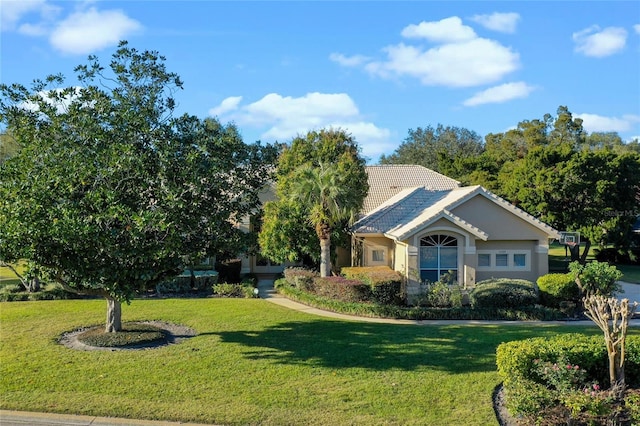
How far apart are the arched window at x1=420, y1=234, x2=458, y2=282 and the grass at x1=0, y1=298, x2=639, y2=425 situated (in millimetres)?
3917

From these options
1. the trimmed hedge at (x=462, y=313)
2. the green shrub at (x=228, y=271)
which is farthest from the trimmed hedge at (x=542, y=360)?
the green shrub at (x=228, y=271)

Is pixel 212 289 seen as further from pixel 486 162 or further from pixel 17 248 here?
pixel 486 162

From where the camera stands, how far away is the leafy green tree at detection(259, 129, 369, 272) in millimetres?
22094

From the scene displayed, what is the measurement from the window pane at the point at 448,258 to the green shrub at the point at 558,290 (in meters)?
3.15

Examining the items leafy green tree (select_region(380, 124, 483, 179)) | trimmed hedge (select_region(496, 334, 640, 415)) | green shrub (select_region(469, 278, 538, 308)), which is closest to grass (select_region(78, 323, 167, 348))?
trimmed hedge (select_region(496, 334, 640, 415))

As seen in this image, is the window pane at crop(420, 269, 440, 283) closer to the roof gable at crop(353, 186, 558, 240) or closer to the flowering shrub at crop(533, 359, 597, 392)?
the roof gable at crop(353, 186, 558, 240)

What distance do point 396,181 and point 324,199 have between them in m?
14.8

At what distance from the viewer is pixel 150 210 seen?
12.2m

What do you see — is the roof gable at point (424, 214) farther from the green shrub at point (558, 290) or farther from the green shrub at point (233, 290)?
the green shrub at point (233, 290)

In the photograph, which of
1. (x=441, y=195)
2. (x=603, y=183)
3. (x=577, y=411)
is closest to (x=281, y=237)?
(x=441, y=195)

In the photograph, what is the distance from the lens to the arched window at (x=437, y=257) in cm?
1975

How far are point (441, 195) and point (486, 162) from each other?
19.9 meters

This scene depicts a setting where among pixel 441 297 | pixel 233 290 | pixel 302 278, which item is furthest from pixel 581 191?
pixel 233 290

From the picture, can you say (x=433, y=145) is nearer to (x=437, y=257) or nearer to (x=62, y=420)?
(x=437, y=257)
